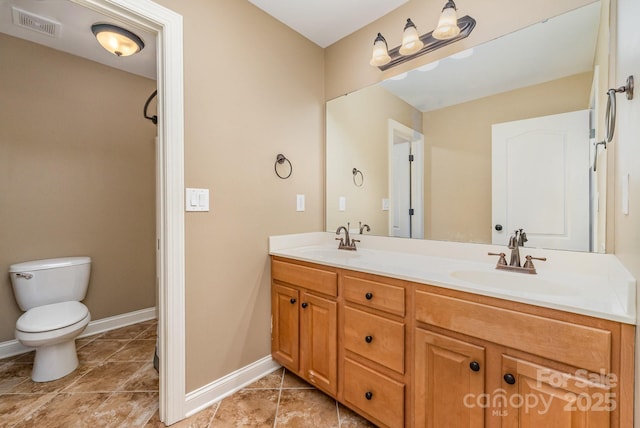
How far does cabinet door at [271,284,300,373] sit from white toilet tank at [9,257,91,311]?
1679 millimetres

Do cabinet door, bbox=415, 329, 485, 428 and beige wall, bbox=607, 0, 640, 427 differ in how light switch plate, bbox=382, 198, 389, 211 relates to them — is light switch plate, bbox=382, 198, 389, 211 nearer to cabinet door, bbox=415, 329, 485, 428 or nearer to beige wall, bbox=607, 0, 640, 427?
cabinet door, bbox=415, 329, 485, 428

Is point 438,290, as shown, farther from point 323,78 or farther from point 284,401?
point 323,78

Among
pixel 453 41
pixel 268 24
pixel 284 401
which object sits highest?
pixel 268 24

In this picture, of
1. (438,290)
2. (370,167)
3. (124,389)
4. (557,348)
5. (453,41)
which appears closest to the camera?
(557,348)


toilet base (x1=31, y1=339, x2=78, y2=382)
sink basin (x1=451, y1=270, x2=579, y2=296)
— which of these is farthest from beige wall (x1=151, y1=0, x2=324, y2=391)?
sink basin (x1=451, y1=270, x2=579, y2=296)

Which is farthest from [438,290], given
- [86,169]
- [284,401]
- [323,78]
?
[86,169]

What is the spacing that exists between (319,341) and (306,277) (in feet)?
1.20

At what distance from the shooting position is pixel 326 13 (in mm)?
1820

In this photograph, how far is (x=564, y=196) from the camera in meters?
1.26

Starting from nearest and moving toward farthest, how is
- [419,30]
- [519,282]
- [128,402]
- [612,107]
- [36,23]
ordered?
[612,107] → [519,282] → [128,402] → [419,30] → [36,23]

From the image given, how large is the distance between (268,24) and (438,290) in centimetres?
197

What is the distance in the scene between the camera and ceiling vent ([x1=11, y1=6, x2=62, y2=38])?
70.6 inches

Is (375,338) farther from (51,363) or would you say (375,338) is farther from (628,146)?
(51,363)

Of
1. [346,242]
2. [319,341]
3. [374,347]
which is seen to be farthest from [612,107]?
[319,341]
